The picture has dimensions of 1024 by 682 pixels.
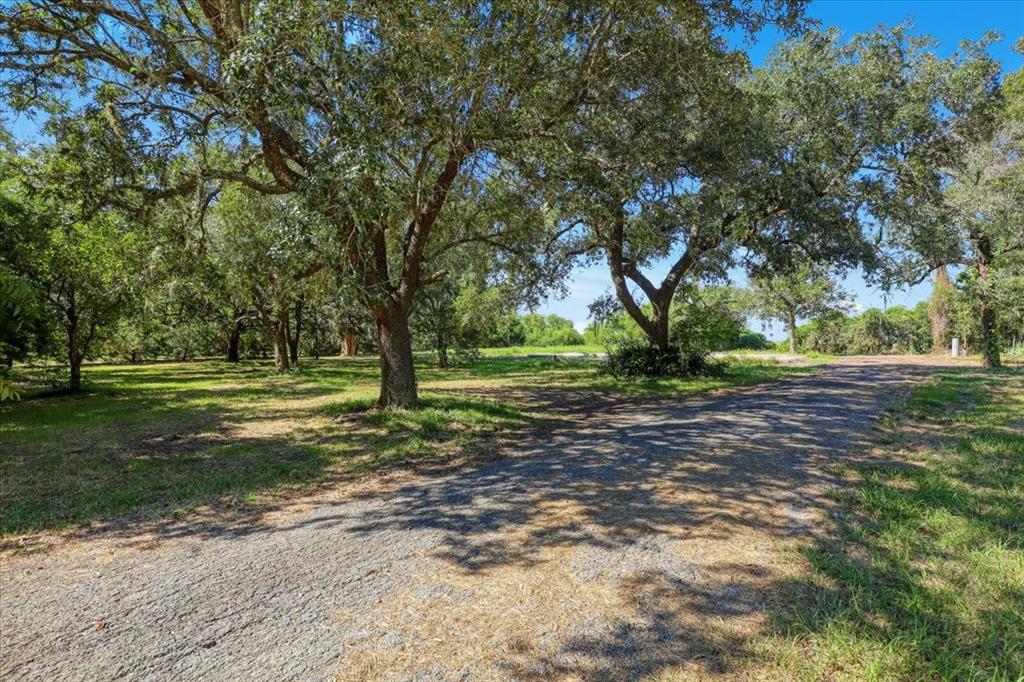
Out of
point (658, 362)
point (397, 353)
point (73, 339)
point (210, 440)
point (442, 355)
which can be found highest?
point (73, 339)

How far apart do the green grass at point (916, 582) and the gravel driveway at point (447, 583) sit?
0.71 feet

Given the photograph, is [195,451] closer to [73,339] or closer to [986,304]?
[73,339]

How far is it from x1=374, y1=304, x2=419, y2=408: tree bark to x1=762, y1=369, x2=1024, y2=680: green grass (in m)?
6.05

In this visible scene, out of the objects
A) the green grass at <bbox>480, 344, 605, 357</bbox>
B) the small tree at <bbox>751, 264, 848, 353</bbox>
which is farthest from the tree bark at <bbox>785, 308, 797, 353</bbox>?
the green grass at <bbox>480, 344, 605, 357</bbox>

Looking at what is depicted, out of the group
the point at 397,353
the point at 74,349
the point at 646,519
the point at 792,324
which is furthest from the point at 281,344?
the point at 792,324

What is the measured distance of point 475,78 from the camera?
5.63 m

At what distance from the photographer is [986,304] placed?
15.0 meters

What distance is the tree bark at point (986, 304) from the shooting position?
1451 centimetres

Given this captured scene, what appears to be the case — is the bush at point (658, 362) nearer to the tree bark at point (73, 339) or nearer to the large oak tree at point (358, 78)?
the large oak tree at point (358, 78)

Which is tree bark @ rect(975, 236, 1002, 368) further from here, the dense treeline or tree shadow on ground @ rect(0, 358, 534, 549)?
tree shadow on ground @ rect(0, 358, 534, 549)

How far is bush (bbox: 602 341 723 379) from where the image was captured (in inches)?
530

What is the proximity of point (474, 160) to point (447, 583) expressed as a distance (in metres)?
5.83

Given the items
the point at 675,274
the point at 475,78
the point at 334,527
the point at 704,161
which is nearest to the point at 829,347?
the point at 675,274

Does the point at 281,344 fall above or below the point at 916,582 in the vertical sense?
above
